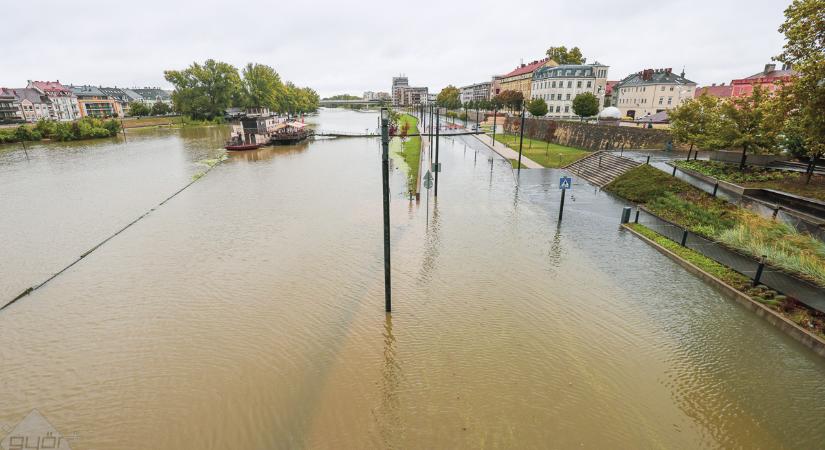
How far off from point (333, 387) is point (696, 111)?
93.0ft

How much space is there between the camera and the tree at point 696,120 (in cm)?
2248

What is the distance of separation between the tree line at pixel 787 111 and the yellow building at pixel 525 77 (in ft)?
231

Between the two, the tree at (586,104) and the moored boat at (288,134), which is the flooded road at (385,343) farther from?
the tree at (586,104)

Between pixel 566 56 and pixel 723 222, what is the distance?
3647 inches

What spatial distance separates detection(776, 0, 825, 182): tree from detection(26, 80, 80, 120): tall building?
12907 cm

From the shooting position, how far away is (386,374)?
26.4ft

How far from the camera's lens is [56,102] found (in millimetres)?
91312

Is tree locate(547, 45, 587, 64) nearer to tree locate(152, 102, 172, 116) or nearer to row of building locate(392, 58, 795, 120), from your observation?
row of building locate(392, 58, 795, 120)

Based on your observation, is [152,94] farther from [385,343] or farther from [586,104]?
[385,343]

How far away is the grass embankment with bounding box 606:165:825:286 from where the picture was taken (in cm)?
1138

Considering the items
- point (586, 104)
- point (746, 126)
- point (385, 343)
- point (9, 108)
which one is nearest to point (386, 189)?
point (385, 343)

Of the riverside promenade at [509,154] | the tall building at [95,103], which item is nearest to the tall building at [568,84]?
the riverside promenade at [509,154]

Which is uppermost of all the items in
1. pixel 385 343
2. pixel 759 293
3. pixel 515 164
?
pixel 515 164

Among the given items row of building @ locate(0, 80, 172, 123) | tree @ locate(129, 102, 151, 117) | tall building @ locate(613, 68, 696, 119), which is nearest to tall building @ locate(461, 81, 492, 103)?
tall building @ locate(613, 68, 696, 119)
